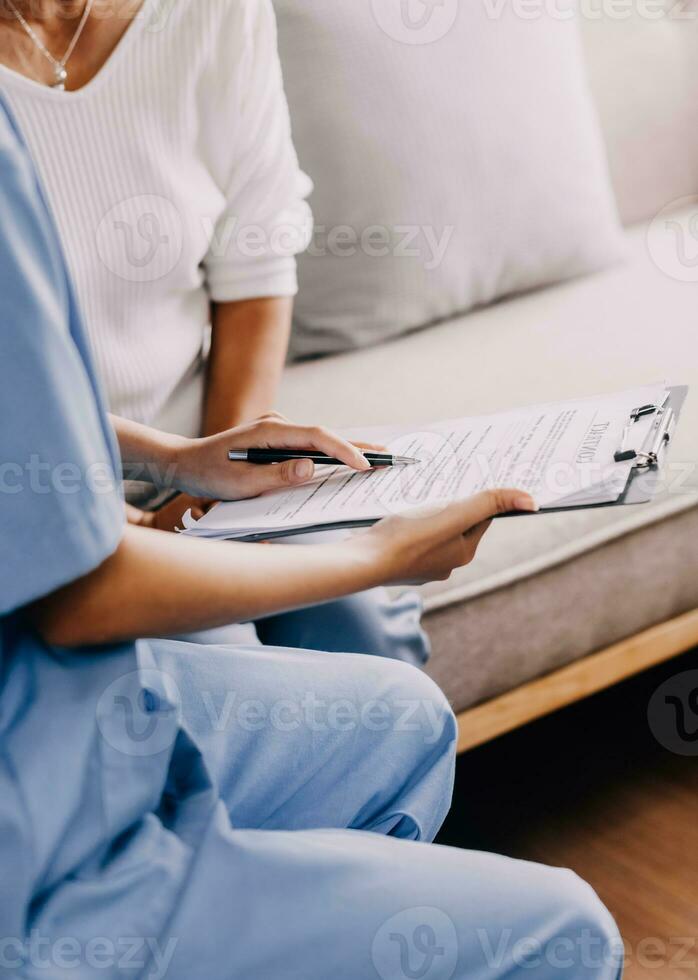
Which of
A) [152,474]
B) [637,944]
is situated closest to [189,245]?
[152,474]

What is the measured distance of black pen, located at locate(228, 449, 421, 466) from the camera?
0.75 meters

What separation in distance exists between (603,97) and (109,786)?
140 centimetres

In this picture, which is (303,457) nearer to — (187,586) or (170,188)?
(187,586)

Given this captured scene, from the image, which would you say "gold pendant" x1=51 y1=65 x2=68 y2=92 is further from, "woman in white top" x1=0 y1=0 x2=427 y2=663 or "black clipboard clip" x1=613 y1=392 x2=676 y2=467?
"black clipboard clip" x1=613 y1=392 x2=676 y2=467

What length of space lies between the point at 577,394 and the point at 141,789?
723 mm

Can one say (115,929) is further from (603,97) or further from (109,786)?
(603,97)

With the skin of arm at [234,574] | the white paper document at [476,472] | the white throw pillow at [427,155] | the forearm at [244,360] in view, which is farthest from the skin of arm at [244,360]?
the skin of arm at [234,574]

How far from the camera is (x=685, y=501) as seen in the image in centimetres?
106

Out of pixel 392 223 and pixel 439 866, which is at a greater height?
pixel 392 223

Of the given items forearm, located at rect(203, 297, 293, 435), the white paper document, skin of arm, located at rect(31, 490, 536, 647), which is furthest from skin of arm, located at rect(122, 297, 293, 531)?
skin of arm, located at rect(31, 490, 536, 647)

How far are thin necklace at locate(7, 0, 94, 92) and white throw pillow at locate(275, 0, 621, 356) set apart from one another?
1.17 feet

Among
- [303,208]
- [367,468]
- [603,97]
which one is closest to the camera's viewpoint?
[367,468]

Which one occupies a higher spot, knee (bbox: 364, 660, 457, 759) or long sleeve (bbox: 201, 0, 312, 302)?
long sleeve (bbox: 201, 0, 312, 302)

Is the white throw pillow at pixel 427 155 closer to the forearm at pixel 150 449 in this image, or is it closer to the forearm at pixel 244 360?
the forearm at pixel 244 360
